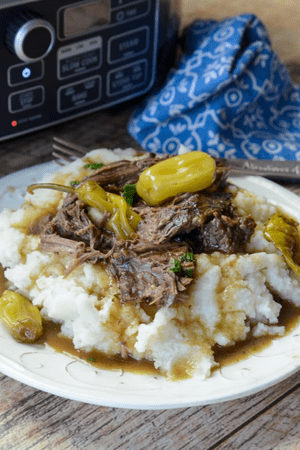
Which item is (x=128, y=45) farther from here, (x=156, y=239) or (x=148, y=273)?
(x=148, y=273)

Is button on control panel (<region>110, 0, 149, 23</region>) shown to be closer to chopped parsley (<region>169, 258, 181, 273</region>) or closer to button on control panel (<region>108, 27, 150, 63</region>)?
button on control panel (<region>108, 27, 150, 63</region>)

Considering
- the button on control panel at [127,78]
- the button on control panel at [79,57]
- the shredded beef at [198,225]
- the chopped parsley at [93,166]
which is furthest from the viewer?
the button on control panel at [127,78]

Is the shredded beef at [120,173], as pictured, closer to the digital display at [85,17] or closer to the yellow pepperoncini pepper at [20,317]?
the yellow pepperoncini pepper at [20,317]

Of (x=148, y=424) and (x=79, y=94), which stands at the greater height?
(x=79, y=94)

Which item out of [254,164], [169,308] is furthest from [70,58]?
[169,308]

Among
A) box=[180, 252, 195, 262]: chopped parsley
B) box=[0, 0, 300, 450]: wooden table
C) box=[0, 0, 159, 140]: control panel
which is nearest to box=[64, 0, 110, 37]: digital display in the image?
box=[0, 0, 159, 140]: control panel

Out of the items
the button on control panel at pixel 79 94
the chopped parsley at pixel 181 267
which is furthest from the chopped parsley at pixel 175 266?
the button on control panel at pixel 79 94
